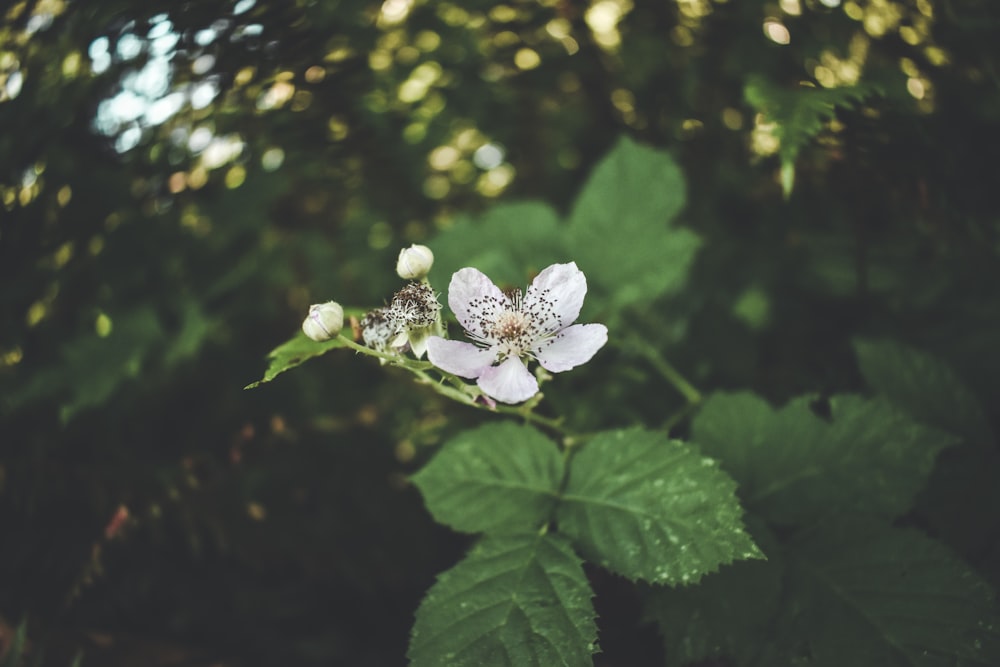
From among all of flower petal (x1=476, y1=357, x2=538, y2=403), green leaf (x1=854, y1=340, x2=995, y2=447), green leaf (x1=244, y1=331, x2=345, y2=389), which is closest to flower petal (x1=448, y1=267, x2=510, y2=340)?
flower petal (x1=476, y1=357, x2=538, y2=403)

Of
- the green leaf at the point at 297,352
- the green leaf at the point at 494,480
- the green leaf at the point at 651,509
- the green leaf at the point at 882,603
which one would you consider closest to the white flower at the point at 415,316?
the green leaf at the point at 297,352

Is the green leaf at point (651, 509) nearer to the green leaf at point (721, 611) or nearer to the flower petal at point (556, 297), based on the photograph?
the green leaf at point (721, 611)

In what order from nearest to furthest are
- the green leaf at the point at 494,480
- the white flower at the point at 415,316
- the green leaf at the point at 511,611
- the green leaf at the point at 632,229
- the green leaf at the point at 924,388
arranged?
1. the green leaf at the point at 511,611
2. the white flower at the point at 415,316
3. the green leaf at the point at 494,480
4. the green leaf at the point at 924,388
5. the green leaf at the point at 632,229

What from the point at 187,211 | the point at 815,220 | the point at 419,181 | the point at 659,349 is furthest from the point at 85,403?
the point at 815,220

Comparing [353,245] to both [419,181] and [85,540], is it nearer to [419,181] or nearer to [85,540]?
[419,181]

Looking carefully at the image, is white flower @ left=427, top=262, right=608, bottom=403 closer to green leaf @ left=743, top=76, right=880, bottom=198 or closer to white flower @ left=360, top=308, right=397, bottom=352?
Answer: white flower @ left=360, top=308, right=397, bottom=352

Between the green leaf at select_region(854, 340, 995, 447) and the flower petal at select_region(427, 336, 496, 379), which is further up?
the flower petal at select_region(427, 336, 496, 379)

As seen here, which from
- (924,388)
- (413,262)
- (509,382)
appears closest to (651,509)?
(509,382)

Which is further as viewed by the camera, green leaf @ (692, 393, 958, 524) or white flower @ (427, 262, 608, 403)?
green leaf @ (692, 393, 958, 524)
